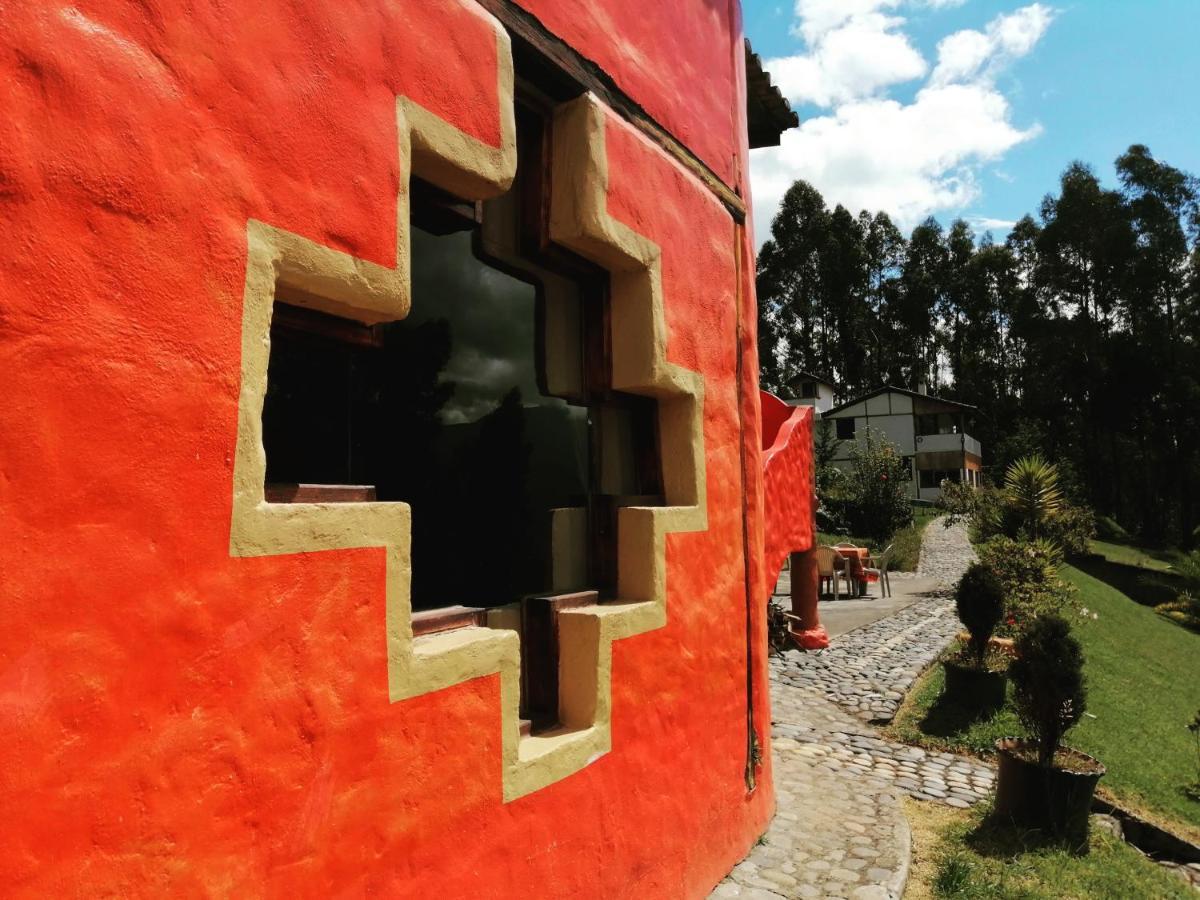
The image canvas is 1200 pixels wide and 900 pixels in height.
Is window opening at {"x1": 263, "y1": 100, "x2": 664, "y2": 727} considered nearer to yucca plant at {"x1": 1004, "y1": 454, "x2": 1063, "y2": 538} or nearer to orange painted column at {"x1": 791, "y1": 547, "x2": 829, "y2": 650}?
orange painted column at {"x1": 791, "y1": 547, "x2": 829, "y2": 650}

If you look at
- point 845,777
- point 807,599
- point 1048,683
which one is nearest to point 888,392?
point 807,599

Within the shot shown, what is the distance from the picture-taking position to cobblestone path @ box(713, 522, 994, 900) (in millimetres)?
4242

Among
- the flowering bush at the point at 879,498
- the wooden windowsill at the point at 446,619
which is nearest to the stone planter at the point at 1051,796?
→ the wooden windowsill at the point at 446,619

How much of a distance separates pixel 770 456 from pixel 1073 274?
40.8 m

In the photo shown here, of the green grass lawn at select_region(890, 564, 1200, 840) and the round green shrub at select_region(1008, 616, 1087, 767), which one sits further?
the green grass lawn at select_region(890, 564, 1200, 840)

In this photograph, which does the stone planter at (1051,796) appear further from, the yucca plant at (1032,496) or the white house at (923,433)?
the white house at (923,433)

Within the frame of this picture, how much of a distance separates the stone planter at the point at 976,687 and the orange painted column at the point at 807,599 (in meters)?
2.73

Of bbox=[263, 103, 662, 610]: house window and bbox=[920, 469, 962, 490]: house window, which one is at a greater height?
bbox=[920, 469, 962, 490]: house window

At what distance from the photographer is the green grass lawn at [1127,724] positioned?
6562 mm

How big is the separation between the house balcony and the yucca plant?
90.3ft

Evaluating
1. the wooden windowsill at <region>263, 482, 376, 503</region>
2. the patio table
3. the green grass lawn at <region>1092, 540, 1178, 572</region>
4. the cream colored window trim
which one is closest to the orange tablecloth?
the patio table

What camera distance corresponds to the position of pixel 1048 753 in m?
5.25

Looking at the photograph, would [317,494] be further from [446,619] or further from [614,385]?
[614,385]

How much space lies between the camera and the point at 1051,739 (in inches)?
207
